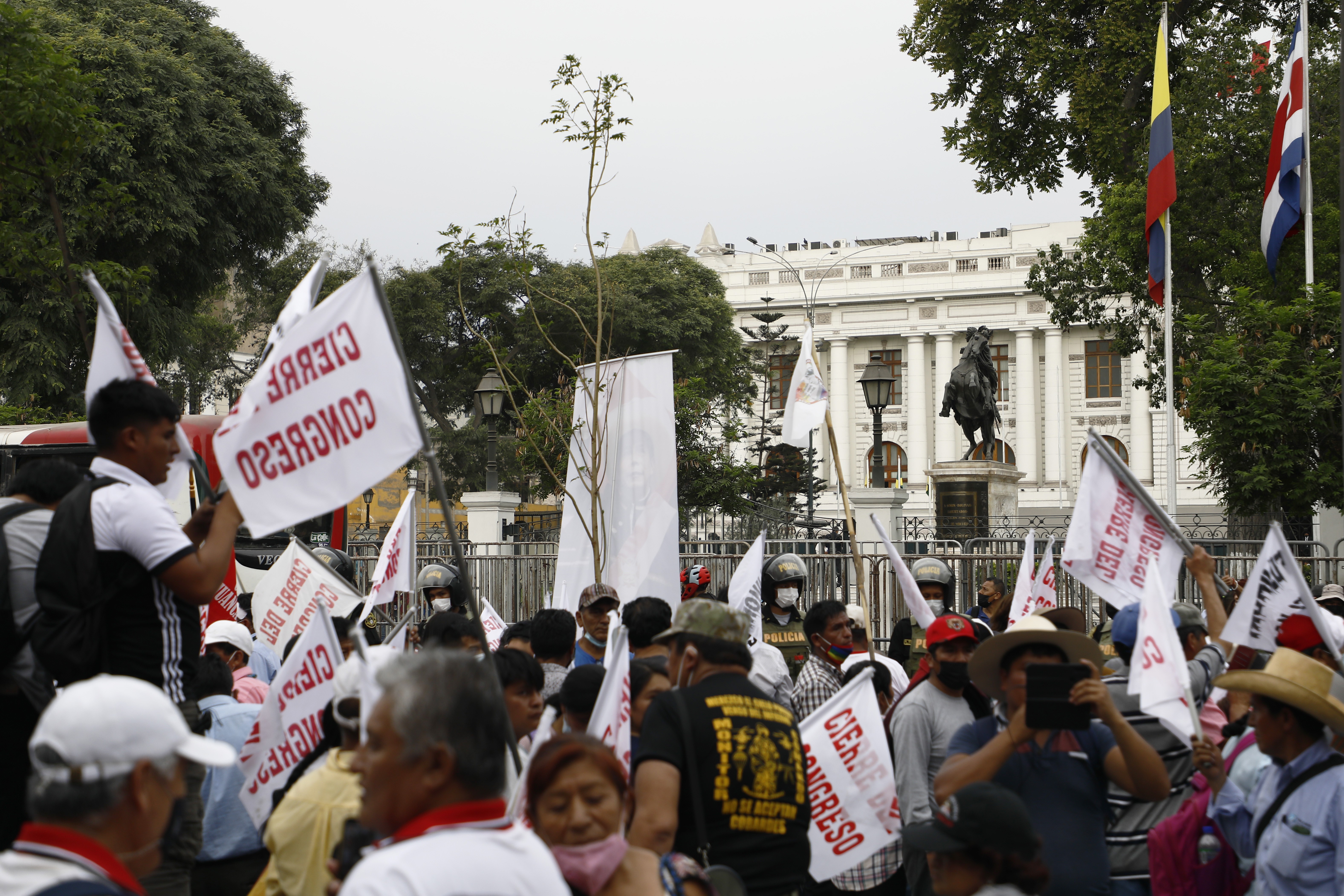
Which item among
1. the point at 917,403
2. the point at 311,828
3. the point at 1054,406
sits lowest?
the point at 311,828

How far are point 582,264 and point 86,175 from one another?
760 inches

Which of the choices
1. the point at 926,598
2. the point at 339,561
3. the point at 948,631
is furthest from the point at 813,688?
the point at 339,561

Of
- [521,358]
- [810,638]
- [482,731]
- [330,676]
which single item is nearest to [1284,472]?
[810,638]

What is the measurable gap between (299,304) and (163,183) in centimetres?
2200

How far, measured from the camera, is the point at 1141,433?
62562mm

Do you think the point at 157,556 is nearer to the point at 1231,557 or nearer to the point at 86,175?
the point at 1231,557

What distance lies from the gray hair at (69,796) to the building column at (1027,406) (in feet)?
212

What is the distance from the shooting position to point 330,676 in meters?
4.09

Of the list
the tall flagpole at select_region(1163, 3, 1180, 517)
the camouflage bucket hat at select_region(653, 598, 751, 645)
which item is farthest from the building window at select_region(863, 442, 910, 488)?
the camouflage bucket hat at select_region(653, 598, 751, 645)

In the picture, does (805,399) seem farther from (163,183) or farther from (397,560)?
(163,183)

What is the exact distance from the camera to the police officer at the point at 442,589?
9.12 metres

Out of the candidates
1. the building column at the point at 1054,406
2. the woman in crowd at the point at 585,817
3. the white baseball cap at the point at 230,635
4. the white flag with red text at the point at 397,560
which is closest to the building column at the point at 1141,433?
the building column at the point at 1054,406

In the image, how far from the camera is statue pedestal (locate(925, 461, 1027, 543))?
63.1ft

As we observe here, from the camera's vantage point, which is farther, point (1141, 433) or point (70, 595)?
point (1141, 433)
